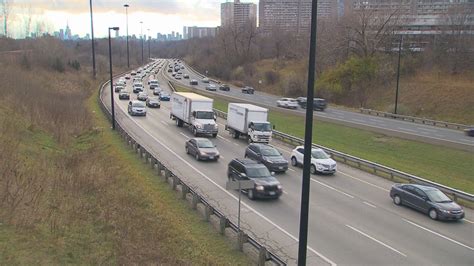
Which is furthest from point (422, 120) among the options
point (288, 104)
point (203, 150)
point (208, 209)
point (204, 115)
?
point (208, 209)

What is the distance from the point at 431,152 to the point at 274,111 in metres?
23.8

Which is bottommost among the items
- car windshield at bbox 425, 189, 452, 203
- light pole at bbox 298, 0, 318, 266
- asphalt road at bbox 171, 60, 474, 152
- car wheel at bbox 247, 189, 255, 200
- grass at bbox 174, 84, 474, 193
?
grass at bbox 174, 84, 474, 193

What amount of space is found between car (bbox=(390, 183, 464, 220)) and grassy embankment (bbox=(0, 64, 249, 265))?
9.46 meters

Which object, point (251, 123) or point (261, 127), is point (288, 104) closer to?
point (251, 123)

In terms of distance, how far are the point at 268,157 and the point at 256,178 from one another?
5402mm

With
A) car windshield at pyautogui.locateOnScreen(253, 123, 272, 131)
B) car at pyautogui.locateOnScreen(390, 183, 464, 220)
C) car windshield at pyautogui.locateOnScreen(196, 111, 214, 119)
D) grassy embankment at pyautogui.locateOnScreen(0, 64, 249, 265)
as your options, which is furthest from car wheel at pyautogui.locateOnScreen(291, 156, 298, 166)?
car windshield at pyautogui.locateOnScreen(196, 111, 214, 119)

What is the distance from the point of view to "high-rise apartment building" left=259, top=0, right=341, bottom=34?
145012mm

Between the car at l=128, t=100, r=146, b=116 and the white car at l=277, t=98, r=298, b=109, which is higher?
the car at l=128, t=100, r=146, b=116

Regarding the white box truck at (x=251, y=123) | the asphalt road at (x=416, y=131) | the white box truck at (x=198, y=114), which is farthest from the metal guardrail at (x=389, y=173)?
the asphalt road at (x=416, y=131)

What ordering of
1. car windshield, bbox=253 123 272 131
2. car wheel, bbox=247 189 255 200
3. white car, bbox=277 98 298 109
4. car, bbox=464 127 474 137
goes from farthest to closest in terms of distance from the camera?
white car, bbox=277 98 298 109
car, bbox=464 127 474 137
car windshield, bbox=253 123 272 131
car wheel, bbox=247 189 255 200

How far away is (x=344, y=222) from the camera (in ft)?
58.5

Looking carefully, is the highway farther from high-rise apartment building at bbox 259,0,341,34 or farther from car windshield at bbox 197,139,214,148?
high-rise apartment building at bbox 259,0,341,34

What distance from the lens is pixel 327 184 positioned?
24.0 m

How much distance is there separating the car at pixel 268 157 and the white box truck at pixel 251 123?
628 centimetres
